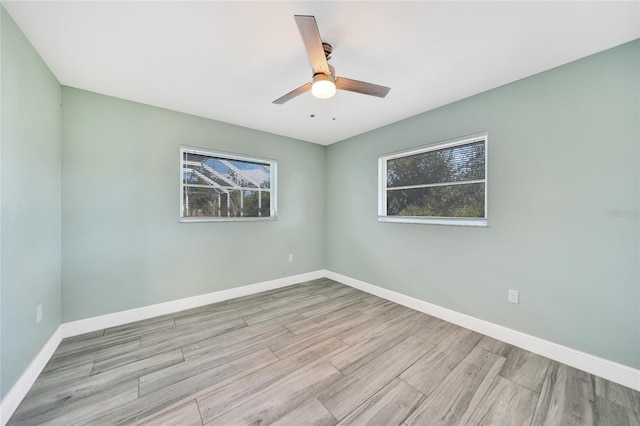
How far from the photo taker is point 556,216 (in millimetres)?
1982

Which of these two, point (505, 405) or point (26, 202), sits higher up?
point (26, 202)

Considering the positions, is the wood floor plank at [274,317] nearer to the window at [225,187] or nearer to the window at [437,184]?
the window at [225,187]

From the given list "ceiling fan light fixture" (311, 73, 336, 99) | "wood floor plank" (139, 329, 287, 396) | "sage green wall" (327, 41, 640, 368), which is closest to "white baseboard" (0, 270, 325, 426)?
"wood floor plank" (139, 329, 287, 396)

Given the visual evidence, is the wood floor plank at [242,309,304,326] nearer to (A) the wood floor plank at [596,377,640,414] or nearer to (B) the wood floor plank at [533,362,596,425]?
(B) the wood floor plank at [533,362,596,425]

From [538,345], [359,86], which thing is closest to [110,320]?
[359,86]

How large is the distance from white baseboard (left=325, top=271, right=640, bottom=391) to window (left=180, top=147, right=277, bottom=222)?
2.41m

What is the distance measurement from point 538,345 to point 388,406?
5.18 feet

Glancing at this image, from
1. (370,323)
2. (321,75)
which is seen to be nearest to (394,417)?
(370,323)

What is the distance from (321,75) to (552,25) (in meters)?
1.55

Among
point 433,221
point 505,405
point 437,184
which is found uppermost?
point 437,184

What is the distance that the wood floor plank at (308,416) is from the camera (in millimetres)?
1382

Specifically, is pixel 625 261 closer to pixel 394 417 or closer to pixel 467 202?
pixel 467 202

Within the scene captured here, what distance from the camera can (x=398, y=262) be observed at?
319cm

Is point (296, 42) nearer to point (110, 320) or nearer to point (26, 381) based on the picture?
point (26, 381)
